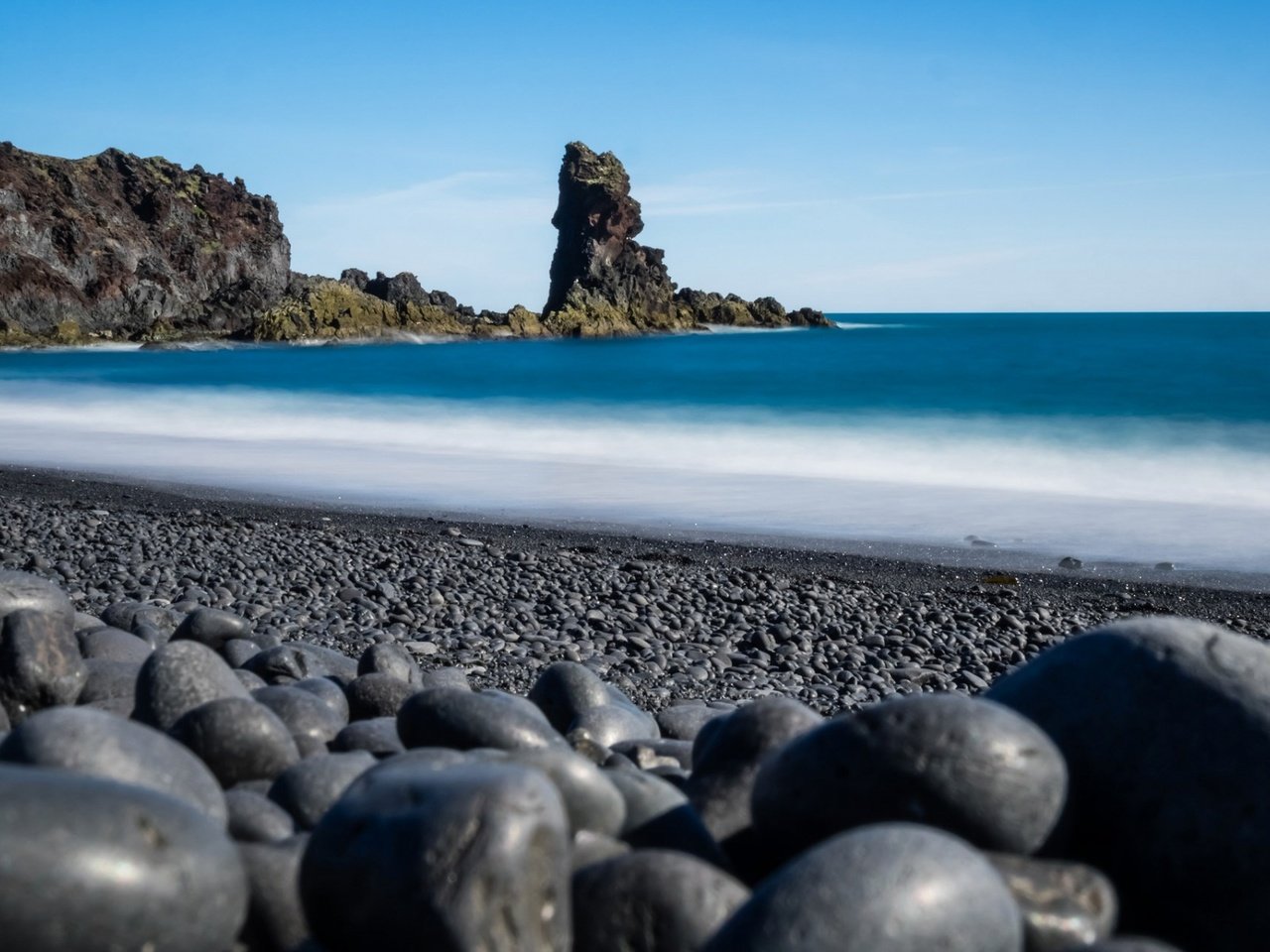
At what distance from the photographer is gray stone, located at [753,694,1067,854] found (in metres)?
2.00

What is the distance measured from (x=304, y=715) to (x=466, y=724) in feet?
1.82

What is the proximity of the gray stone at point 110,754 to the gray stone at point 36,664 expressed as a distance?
1096 millimetres

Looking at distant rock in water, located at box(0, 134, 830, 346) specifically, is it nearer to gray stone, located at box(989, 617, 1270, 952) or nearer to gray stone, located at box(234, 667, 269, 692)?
gray stone, located at box(234, 667, 269, 692)

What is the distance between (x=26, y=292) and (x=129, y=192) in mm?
16410

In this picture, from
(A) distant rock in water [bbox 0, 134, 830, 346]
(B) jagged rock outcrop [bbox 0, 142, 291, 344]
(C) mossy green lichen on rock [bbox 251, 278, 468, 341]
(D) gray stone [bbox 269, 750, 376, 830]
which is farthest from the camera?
(C) mossy green lichen on rock [bbox 251, 278, 468, 341]

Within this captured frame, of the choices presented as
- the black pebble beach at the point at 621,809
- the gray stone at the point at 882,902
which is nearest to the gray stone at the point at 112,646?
the black pebble beach at the point at 621,809

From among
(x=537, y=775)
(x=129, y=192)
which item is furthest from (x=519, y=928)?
(x=129, y=192)

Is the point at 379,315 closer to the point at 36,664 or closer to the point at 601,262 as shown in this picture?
the point at 601,262

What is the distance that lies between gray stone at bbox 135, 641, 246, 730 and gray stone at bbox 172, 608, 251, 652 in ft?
4.02

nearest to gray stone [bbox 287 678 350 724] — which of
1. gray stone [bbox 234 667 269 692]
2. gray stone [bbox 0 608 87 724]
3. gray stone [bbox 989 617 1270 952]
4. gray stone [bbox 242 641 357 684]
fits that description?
gray stone [bbox 234 667 269 692]

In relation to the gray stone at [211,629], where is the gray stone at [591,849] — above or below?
above

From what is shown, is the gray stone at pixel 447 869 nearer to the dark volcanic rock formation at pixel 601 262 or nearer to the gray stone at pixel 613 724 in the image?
the gray stone at pixel 613 724

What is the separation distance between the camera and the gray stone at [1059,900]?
1.86 meters

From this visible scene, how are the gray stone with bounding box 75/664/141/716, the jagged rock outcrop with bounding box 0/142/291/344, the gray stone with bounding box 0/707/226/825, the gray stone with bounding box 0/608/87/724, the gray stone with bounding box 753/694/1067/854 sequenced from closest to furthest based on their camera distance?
the gray stone with bounding box 753/694/1067/854 < the gray stone with bounding box 0/707/226/825 < the gray stone with bounding box 0/608/87/724 < the gray stone with bounding box 75/664/141/716 < the jagged rock outcrop with bounding box 0/142/291/344
